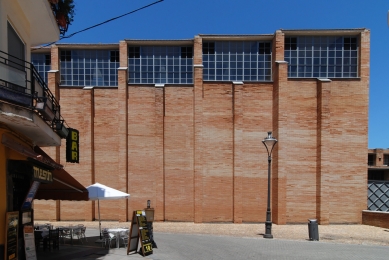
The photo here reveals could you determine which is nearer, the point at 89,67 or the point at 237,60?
the point at 237,60

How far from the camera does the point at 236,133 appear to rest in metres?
19.5

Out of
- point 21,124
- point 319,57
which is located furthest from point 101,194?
point 319,57

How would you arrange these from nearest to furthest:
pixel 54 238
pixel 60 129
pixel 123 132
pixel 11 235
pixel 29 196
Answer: pixel 11 235, pixel 29 196, pixel 60 129, pixel 54 238, pixel 123 132

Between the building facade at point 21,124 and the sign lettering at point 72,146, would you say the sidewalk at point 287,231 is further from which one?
the building facade at point 21,124

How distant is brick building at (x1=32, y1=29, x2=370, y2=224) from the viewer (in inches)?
752

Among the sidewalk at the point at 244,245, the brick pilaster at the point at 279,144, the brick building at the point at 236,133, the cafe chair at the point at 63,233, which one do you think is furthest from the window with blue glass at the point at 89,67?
the cafe chair at the point at 63,233

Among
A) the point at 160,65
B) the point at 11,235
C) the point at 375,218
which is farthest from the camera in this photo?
the point at 160,65

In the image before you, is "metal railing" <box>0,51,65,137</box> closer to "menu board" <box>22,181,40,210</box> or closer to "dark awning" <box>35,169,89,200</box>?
"menu board" <box>22,181,40,210</box>

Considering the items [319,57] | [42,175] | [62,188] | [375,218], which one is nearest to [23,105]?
[42,175]

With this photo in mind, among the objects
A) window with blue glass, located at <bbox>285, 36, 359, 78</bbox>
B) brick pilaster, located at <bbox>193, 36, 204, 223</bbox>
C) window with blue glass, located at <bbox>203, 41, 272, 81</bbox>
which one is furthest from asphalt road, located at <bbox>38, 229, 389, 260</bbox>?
window with blue glass, located at <bbox>285, 36, 359, 78</bbox>

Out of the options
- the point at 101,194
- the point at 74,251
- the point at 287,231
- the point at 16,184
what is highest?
the point at 16,184

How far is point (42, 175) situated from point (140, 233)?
4.13m

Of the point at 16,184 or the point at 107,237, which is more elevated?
the point at 16,184

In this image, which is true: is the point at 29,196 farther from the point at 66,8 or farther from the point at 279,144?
the point at 279,144
